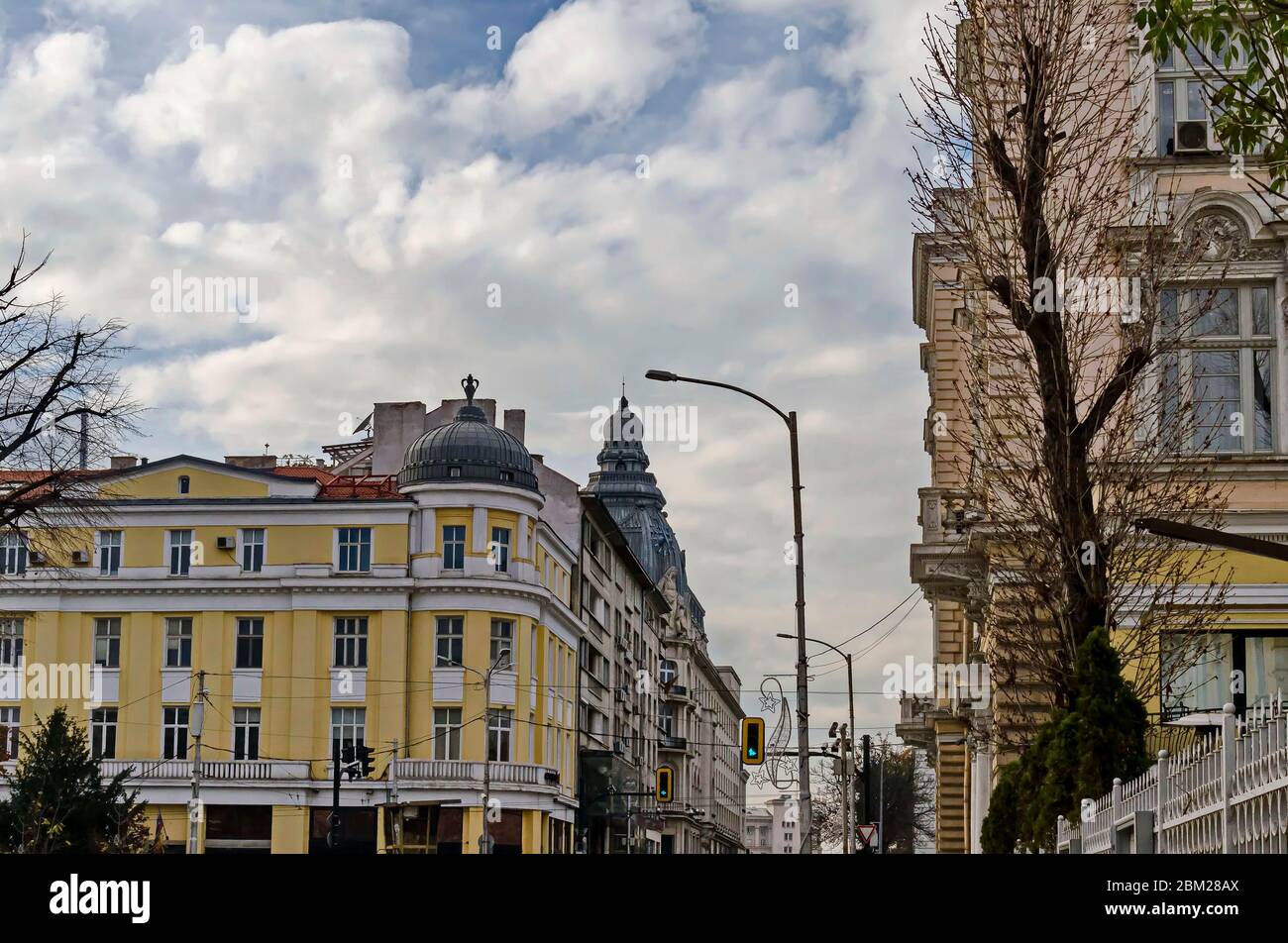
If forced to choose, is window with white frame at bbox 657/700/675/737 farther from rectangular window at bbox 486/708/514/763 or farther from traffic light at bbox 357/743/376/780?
traffic light at bbox 357/743/376/780

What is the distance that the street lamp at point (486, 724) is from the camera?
204ft

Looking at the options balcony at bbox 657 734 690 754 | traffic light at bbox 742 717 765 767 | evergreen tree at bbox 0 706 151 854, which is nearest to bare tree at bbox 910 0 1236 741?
traffic light at bbox 742 717 765 767

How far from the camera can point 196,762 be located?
60.3 meters

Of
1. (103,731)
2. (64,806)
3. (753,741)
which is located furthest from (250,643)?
(753,741)

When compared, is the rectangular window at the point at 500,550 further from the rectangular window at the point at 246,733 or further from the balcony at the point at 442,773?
the rectangular window at the point at 246,733

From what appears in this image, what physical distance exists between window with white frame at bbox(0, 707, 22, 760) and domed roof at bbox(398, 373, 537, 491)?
1801 centimetres

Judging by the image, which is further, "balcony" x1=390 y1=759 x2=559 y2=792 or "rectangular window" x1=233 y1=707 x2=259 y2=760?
"rectangular window" x1=233 y1=707 x2=259 y2=760

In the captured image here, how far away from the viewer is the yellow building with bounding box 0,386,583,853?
2504 inches

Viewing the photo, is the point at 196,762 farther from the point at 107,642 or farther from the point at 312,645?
the point at 107,642

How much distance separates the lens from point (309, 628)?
217ft

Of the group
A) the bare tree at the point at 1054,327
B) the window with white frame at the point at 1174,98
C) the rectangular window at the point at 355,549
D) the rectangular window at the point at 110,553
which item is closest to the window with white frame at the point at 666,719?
the rectangular window at the point at 355,549
